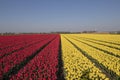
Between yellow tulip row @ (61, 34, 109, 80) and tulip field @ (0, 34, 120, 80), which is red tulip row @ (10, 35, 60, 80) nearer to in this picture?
tulip field @ (0, 34, 120, 80)

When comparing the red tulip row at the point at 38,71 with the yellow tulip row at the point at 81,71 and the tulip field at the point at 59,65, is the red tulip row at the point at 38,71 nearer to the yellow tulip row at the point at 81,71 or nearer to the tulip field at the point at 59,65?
the tulip field at the point at 59,65

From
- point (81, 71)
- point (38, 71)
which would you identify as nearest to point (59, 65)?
point (81, 71)

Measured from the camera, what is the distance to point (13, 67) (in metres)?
10.3

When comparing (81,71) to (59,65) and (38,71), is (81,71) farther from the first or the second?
(59,65)

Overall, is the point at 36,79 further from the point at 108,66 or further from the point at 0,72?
the point at 108,66

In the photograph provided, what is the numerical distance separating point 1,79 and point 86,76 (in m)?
3.88

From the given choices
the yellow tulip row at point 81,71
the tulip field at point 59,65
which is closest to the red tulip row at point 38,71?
the tulip field at point 59,65

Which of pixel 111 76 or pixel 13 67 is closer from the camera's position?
pixel 111 76

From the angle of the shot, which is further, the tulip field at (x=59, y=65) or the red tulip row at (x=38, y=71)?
the tulip field at (x=59, y=65)

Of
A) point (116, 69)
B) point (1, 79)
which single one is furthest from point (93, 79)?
point (1, 79)

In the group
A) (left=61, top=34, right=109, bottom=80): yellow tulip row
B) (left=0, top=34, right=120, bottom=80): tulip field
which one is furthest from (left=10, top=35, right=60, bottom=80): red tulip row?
(left=61, top=34, right=109, bottom=80): yellow tulip row

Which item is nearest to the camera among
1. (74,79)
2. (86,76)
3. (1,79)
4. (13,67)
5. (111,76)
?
(86,76)

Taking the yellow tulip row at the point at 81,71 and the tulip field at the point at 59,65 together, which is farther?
the tulip field at the point at 59,65

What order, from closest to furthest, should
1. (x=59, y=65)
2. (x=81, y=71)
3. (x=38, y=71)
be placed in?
1. (x=38, y=71)
2. (x=81, y=71)
3. (x=59, y=65)
